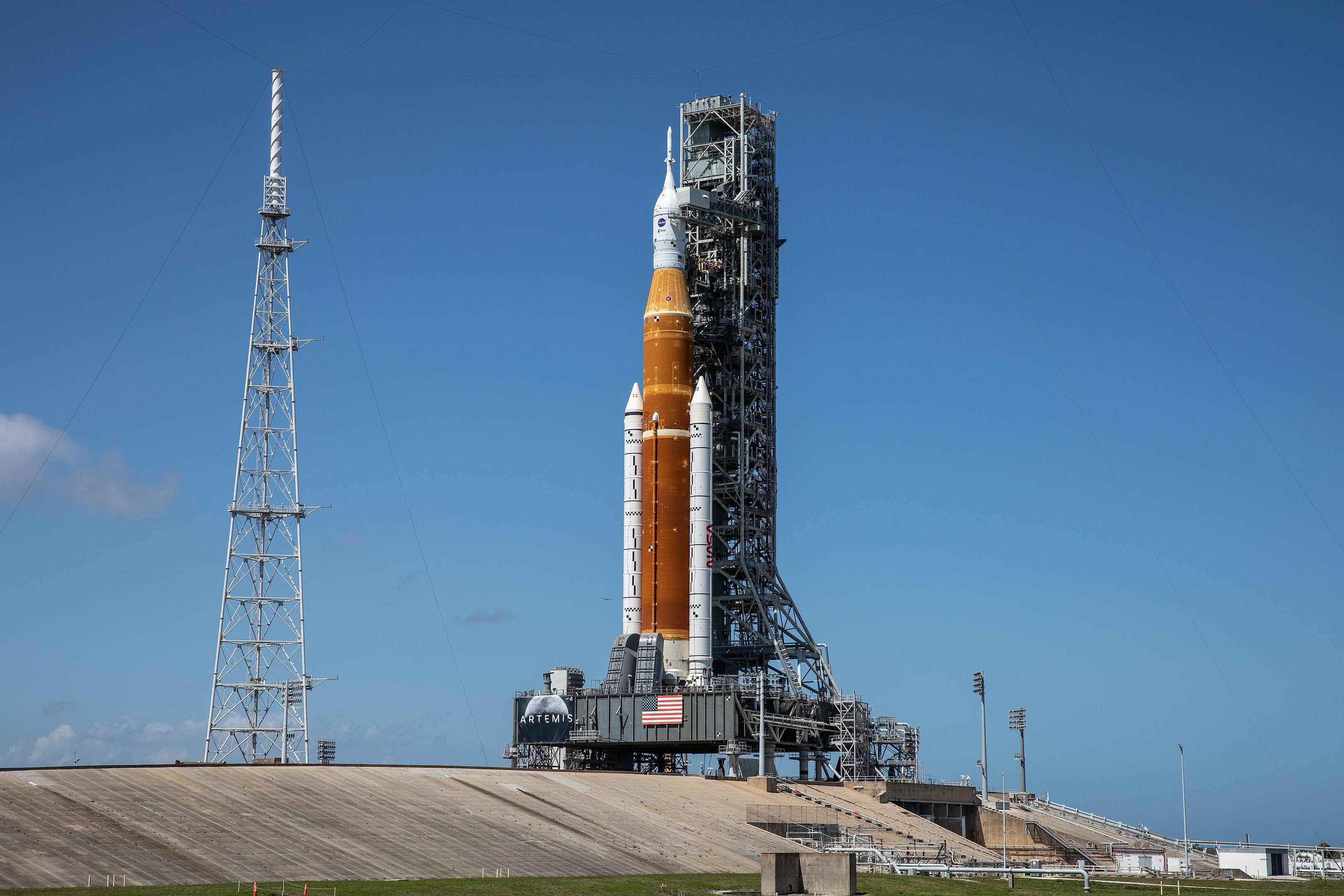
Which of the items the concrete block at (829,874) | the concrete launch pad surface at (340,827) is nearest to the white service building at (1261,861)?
the concrete launch pad surface at (340,827)

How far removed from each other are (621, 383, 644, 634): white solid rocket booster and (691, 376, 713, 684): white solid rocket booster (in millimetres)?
2936

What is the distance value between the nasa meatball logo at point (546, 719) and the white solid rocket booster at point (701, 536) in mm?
7572

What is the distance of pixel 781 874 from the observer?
45031 mm

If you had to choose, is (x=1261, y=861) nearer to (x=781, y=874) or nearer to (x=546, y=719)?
(x=781, y=874)

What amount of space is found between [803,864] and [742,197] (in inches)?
2192

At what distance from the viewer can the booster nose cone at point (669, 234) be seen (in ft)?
295

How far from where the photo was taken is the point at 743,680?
8538 centimetres

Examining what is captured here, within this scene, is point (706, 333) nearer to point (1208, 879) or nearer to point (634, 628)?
point (634, 628)

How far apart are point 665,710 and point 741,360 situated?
72.5ft

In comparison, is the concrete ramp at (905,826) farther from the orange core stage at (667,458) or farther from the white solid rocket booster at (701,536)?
the orange core stage at (667,458)

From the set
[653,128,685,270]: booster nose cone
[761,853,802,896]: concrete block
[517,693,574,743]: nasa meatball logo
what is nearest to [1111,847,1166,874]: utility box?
[761,853,802,896]: concrete block

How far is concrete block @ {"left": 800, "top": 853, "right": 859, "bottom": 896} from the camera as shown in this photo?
45688mm

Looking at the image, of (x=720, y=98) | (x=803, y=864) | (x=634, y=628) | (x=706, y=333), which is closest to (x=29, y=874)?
(x=803, y=864)

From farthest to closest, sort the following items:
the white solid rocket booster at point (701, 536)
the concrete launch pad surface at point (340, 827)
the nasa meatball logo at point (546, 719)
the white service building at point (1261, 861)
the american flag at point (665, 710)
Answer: the nasa meatball logo at point (546, 719)
the white solid rocket booster at point (701, 536)
the american flag at point (665, 710)
the white service building at point (1261, 861)
the concrete launch pad surface at point (340, 827)
